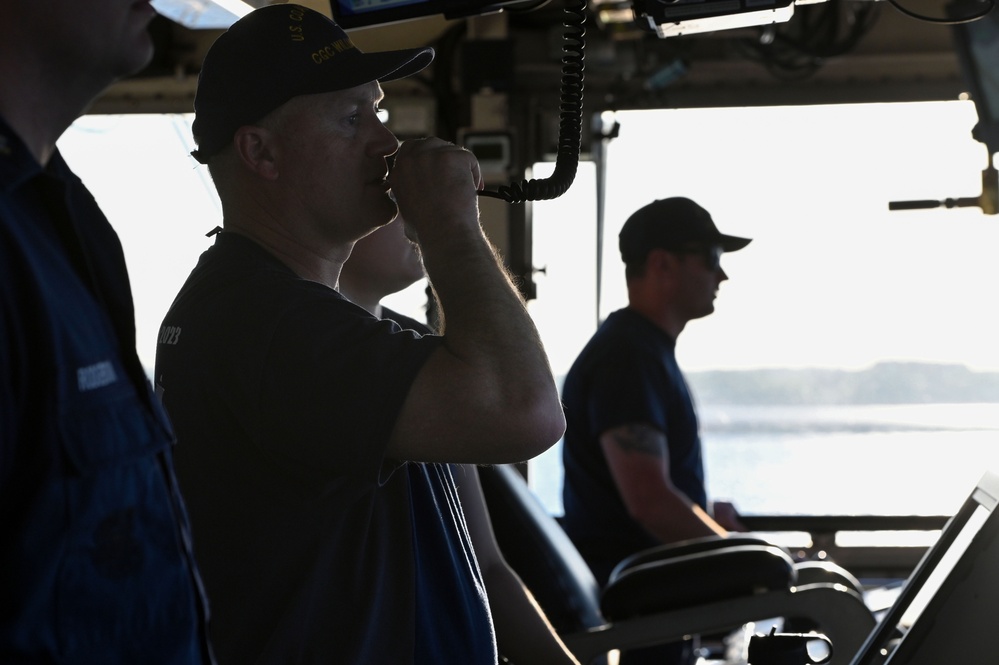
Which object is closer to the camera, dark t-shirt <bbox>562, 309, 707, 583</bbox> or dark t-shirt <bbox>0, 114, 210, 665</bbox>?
dark t-shirt <bbox>0, 114, 210, 665</bbox>

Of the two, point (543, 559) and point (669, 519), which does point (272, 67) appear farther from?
point (669, 519)

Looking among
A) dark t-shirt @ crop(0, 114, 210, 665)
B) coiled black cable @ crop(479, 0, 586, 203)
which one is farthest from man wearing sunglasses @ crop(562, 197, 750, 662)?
dark t-shirt @ crop(0, 114, 210, 665)

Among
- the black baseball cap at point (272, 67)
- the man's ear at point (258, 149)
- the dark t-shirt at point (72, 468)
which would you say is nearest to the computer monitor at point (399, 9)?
the black baseball cap at point (272, 67)

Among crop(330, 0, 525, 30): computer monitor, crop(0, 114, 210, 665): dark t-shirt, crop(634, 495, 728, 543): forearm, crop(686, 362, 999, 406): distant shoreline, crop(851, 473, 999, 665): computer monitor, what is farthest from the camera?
crop(686, 362, 999, 406): distant shoreline

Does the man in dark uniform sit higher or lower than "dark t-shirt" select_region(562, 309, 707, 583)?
higher

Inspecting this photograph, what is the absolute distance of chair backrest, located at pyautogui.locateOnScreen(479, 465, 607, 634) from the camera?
2223 mm

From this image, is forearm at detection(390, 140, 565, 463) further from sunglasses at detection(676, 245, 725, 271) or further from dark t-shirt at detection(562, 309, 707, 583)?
sunglasses at detection(676, 245, 725, 271)

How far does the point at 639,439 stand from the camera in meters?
2.62

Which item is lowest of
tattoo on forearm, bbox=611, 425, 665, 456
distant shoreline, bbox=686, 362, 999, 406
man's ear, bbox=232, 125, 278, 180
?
distant shoreline, bbox=686, 362, 999, 406

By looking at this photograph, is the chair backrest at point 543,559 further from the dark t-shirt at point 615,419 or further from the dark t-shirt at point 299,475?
the dark t-shirt at point 299,475

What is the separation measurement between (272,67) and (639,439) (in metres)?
1.63

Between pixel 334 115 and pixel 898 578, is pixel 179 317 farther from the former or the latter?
pixel 898 578

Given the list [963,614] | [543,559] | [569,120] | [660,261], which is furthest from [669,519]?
[963,614]

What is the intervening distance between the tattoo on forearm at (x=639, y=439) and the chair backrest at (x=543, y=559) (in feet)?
1.03
